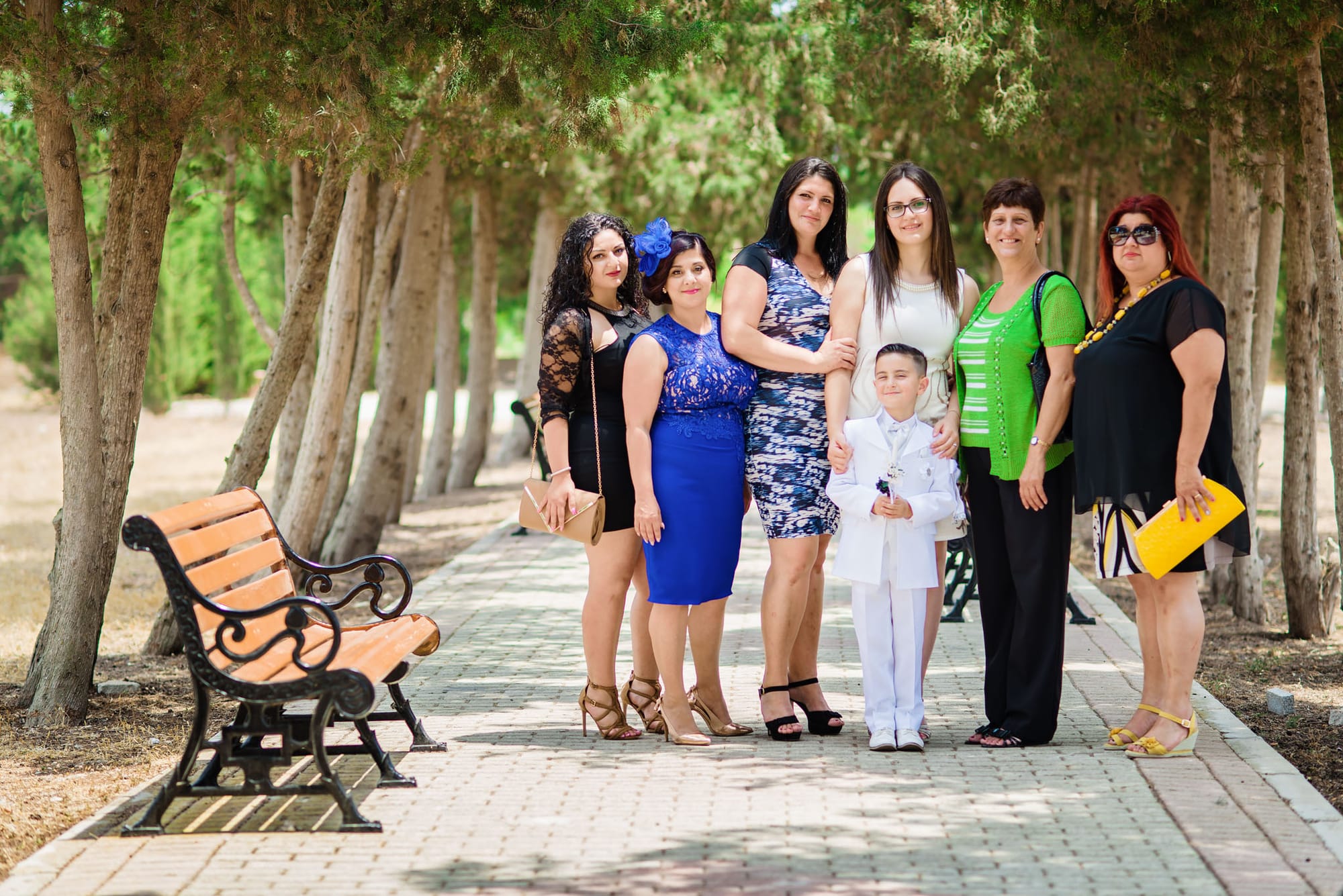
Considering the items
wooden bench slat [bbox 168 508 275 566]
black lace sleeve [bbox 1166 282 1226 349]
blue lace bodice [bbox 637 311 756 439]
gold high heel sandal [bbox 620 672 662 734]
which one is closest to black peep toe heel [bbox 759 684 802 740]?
gold high heel sandal [bbox 620 672 662 734]

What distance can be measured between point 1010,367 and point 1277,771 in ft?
5.74

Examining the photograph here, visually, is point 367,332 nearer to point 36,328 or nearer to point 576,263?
point 576,263

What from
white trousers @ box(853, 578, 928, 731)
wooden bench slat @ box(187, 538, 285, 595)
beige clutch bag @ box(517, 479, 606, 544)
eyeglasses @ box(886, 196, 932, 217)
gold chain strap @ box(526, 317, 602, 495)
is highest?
eyeglasses @ box(886, 196, 932, 217)

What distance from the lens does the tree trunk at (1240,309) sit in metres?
9.16

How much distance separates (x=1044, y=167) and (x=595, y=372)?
10.1 m

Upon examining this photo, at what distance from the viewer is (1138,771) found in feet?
16.7

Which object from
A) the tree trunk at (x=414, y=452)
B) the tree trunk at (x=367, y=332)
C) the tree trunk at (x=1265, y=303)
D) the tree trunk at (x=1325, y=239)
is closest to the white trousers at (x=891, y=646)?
the tree trunk at (x=1325, y=239)

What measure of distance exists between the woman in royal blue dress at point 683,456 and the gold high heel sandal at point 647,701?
241mm

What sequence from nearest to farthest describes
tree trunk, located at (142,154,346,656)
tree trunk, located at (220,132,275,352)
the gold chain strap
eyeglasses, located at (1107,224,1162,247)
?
eyeglasses, located at (1107,224,1162,247) → the gold chain strap → tree trunk, located at (142,154,346,656) → tree trunk, located at (220,132,275,352)

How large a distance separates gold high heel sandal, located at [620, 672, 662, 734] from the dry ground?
1.89 meters

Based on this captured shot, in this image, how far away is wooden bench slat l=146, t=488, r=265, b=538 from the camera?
184 inches

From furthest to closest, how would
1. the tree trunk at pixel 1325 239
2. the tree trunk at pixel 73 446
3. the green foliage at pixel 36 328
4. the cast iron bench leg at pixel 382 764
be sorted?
the green foliage at pixel 36 328 → the tree trunk at pixel 1325 239 → the tree trunk at pixel 73 446 → the cast iron bench leg at pixel 382 764

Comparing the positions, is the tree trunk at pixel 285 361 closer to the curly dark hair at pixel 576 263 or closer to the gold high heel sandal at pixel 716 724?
the curly dark hair at pixel 576 263

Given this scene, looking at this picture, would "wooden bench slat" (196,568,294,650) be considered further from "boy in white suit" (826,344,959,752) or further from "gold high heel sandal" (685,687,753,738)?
"boy in white suit" (826,344,959,752)
